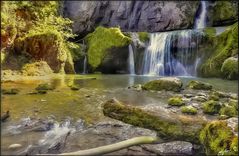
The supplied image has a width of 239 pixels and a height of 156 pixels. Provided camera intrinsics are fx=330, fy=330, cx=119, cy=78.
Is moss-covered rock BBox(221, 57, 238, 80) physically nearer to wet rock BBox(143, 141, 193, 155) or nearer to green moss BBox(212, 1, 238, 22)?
green moss BBox(212, 1, 238, 22)

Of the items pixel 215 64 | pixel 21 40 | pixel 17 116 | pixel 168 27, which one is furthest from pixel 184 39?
pixel 17 116

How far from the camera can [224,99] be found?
10.0 meters

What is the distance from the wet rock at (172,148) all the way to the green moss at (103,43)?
57.1ft

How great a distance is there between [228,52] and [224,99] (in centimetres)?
1026

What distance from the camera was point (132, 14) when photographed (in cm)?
3033

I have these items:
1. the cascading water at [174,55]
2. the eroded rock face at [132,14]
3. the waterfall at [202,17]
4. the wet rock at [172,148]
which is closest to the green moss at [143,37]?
the cascading water at [174,55]

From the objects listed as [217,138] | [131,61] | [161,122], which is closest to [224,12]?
[131,61]

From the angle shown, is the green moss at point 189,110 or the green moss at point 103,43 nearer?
the green moss at point 189,110

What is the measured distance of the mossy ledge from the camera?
495 centimetres

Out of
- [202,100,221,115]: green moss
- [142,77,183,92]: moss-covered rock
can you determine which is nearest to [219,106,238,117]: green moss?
[202,100,221,115]: green moss

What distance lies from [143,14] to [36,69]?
16.7 m

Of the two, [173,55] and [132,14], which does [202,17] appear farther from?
[173,55]

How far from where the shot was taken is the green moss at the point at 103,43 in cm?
2250

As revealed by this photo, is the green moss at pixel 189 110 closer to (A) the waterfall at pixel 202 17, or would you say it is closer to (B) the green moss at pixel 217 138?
(B) the green moss at pixel 217 138
